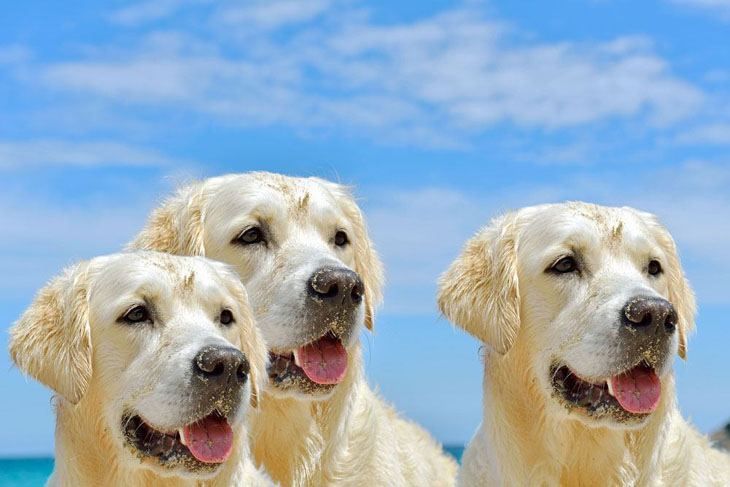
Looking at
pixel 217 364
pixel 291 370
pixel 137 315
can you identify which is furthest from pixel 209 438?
pixel 291 370

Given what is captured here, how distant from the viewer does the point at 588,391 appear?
22.2 feet

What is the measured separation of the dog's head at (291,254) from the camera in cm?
714

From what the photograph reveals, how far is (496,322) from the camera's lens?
697 cm

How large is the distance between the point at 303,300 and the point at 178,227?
48.2 inches

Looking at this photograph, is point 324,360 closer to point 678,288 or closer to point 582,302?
point 582,302

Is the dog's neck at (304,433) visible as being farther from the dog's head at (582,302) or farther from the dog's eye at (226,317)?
the dog's eye at (226,317)

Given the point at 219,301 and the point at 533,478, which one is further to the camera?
the point at 533,478

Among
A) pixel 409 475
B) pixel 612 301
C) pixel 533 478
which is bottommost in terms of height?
pixel 409 475

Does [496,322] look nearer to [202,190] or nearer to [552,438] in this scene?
[552,438]

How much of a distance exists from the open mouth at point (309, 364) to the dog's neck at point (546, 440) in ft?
2.97

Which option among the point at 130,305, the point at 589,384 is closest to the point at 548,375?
the point at 589,384

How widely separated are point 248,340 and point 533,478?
1.79 meters

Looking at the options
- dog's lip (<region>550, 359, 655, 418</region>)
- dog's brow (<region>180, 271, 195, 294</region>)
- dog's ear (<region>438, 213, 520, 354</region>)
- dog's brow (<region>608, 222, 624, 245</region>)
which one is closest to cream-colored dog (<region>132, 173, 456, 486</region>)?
dog's ear (<region>438, 213, 520, 354</region>)

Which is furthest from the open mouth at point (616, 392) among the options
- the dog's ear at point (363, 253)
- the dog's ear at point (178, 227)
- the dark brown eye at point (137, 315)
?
the dog's ear at point (178, 227)
